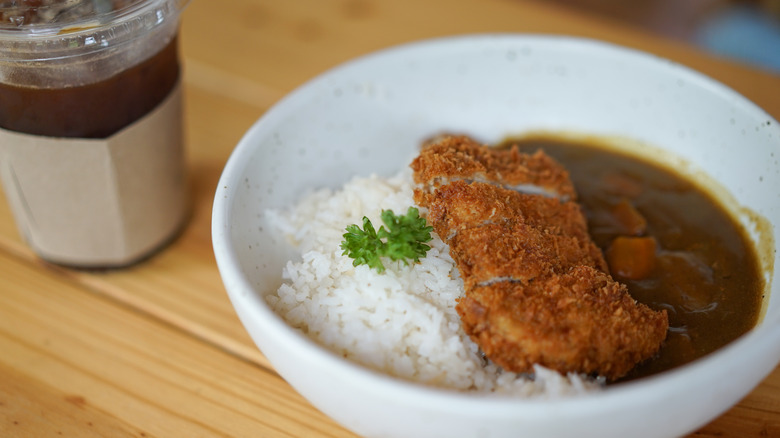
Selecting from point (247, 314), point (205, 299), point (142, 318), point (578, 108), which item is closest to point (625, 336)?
point (247, 314)

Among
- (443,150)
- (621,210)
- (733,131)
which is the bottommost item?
(621,210)

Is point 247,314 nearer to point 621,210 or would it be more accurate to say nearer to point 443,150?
point 443,150

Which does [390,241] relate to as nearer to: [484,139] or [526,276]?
[526,276]

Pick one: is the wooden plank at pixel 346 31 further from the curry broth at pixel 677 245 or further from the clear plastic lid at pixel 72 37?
the clear plastic lid at pixel 72 37

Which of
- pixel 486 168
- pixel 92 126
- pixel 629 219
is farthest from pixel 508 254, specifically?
pixel 92 126

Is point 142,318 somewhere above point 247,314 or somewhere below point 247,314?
below

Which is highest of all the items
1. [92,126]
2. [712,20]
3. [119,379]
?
[92,126]

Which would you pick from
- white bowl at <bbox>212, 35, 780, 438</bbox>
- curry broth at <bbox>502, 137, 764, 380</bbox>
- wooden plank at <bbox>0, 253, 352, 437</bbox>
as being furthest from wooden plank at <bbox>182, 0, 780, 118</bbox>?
wooden plank at <bbox>0, 253, 352, 437</bbox>
